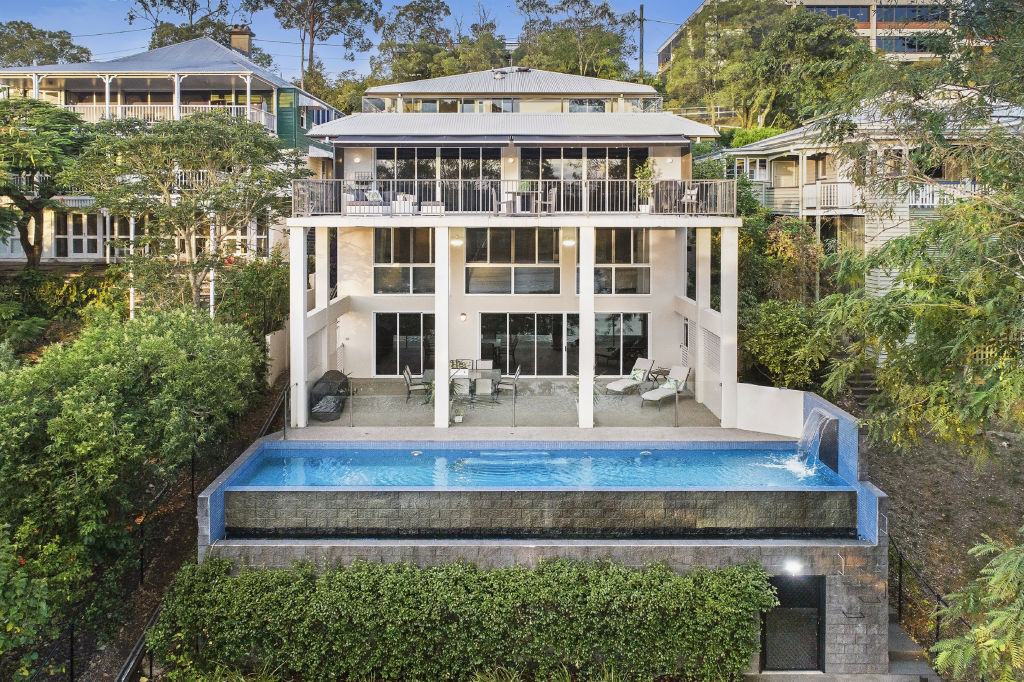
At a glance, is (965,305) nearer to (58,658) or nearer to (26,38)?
(58,658)

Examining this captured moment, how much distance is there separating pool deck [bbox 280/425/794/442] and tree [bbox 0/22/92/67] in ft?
136

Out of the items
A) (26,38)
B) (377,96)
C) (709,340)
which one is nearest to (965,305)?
(709,340)

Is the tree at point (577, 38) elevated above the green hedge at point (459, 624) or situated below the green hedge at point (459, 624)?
above

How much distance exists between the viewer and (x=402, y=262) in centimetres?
2091

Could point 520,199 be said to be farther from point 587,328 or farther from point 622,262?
point 622,262

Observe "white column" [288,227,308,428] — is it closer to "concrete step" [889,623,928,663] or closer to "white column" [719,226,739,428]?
"white column" [719,226,739,428]

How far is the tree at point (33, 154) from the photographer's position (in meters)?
18.2

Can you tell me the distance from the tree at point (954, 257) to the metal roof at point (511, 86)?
10.3 metres

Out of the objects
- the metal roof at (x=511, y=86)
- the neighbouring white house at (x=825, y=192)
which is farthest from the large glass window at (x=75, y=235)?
the neighbouring white house at (x=825, y=192)

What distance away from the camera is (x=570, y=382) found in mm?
20125

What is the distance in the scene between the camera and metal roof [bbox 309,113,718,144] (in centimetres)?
1850

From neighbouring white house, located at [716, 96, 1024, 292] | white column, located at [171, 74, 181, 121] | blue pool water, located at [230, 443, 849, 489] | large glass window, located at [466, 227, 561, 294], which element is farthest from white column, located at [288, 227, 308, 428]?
neighbouring white house, located at [716, 96, 1024, 292]

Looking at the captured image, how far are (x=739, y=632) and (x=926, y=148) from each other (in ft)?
26.6

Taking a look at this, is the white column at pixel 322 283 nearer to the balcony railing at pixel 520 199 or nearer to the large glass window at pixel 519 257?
the balcony railing at pixel 520 199
